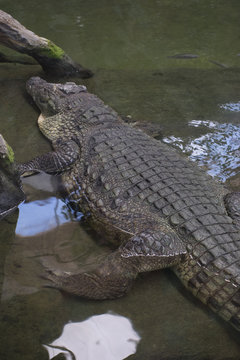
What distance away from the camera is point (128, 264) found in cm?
274

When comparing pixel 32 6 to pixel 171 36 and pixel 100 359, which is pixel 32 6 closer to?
pixel 171 36

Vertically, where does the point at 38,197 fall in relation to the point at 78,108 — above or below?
below

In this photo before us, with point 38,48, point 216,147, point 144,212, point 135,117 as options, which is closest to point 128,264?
point 144,212

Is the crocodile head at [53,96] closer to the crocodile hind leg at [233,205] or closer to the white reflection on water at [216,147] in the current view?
the white reflection on water at [216,147]

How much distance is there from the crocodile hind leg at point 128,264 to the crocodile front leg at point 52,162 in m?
1.31

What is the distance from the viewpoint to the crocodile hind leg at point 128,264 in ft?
8.69

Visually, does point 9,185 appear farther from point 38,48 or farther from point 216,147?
point 38,48

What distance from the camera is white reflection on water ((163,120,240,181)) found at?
12.9 feet

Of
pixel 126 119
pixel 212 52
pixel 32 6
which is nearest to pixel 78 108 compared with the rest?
pixel 126 119

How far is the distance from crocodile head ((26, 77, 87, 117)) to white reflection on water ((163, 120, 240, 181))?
132 centimetres

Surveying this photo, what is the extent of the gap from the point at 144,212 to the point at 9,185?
1.27 metres

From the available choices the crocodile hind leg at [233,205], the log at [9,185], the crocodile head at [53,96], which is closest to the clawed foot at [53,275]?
the log at [9,185]

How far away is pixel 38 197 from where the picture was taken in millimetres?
3463

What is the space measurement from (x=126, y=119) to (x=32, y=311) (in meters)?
2.86
